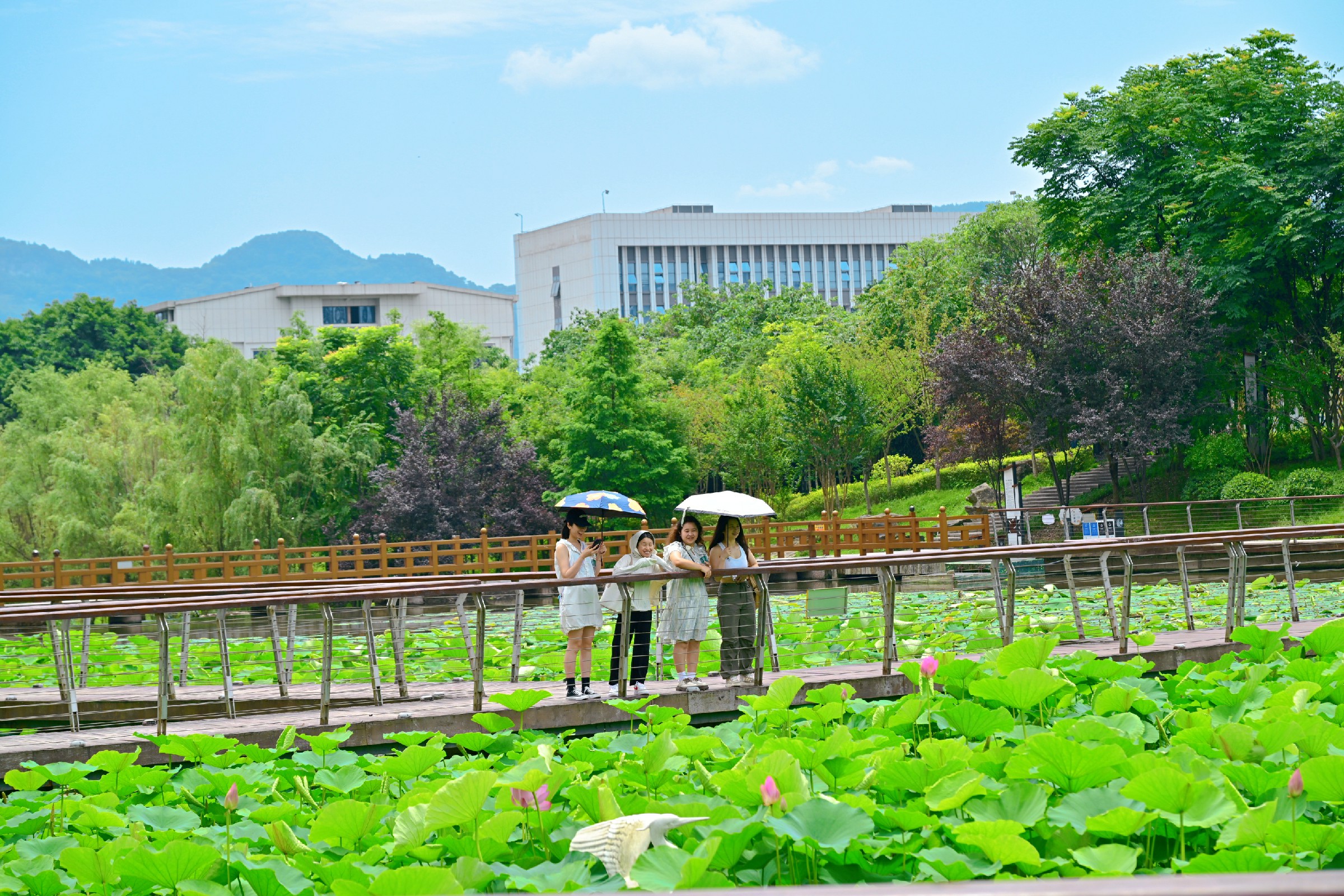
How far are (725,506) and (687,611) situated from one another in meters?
0.86

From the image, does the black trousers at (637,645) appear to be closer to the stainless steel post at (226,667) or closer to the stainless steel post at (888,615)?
the stainless steel post at (888,615)

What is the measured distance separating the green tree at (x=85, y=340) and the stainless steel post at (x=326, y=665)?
46.7 metres

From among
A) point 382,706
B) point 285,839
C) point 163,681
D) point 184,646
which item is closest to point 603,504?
point 382,706

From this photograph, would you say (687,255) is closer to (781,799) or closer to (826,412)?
(826,412)

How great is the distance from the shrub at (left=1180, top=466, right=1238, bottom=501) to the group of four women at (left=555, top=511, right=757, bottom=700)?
22226mm

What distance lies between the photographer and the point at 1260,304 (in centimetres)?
2914

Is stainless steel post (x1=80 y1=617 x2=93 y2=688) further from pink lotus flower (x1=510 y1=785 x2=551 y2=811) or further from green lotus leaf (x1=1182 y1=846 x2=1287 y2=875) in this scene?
green lotus leaf (x1=1182 y1=846 x2=1287 y2=875)

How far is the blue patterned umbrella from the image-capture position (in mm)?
8234

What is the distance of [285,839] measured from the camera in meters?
3.66

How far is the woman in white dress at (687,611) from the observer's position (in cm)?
762

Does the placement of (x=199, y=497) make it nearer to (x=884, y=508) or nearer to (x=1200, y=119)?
(x=884, y=508)

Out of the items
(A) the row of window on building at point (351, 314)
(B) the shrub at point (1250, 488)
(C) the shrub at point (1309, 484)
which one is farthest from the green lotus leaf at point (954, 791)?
(A) the row of window on building at point (351, 314)

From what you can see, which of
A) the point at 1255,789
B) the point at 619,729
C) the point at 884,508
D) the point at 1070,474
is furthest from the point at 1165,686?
the point at 884,508

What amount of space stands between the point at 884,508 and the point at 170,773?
34.2m
